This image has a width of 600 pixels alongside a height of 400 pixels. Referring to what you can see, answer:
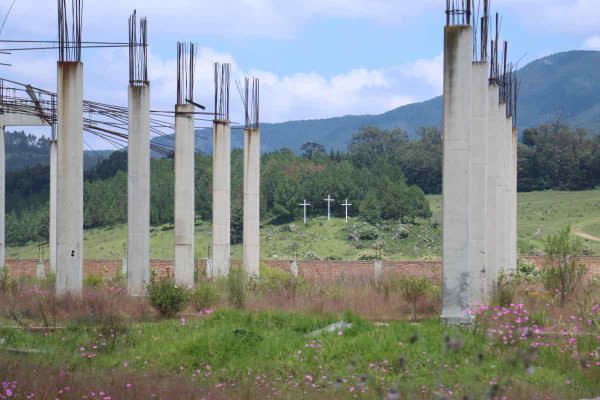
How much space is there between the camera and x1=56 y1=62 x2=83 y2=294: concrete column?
72.6ft

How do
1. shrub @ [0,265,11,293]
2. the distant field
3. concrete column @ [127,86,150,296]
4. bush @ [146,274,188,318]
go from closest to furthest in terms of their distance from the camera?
bush @ [146,274,188,318], concrete column @ [127,86,150,296], shrub @ [0,265,11,293], the distant field

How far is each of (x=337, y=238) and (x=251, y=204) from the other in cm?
3161

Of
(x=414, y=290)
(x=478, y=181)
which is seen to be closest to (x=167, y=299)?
(x=414, y=290)

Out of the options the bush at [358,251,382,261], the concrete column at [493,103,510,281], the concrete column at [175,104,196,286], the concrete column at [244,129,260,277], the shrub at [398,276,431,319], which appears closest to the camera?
the shrub at [398,276,431,319]

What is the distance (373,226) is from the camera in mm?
65375

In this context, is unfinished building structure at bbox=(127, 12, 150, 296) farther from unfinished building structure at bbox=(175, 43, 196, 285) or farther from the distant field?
the distant field

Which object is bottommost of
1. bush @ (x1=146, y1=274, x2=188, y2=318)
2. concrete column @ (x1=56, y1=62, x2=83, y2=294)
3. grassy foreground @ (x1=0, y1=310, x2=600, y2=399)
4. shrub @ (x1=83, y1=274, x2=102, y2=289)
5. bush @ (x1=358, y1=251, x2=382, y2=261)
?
bush @ (x1=358, y1=251, x2=382, y2=261)

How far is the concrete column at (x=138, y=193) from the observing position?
2433 cm

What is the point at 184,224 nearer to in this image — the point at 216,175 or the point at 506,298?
the point at 216,175

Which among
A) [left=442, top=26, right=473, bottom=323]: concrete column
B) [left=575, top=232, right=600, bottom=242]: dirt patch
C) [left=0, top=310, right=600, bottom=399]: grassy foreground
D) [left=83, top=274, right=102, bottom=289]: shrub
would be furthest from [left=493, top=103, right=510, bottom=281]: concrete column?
[left=575, top=232, right=600, bottom=242]: dirt patch

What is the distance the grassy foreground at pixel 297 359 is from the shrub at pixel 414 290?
265 centimetres

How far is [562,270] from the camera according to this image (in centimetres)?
2100

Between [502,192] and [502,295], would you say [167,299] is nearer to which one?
[502,295]

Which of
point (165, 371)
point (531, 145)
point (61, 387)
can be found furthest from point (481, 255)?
point (531, 145)
